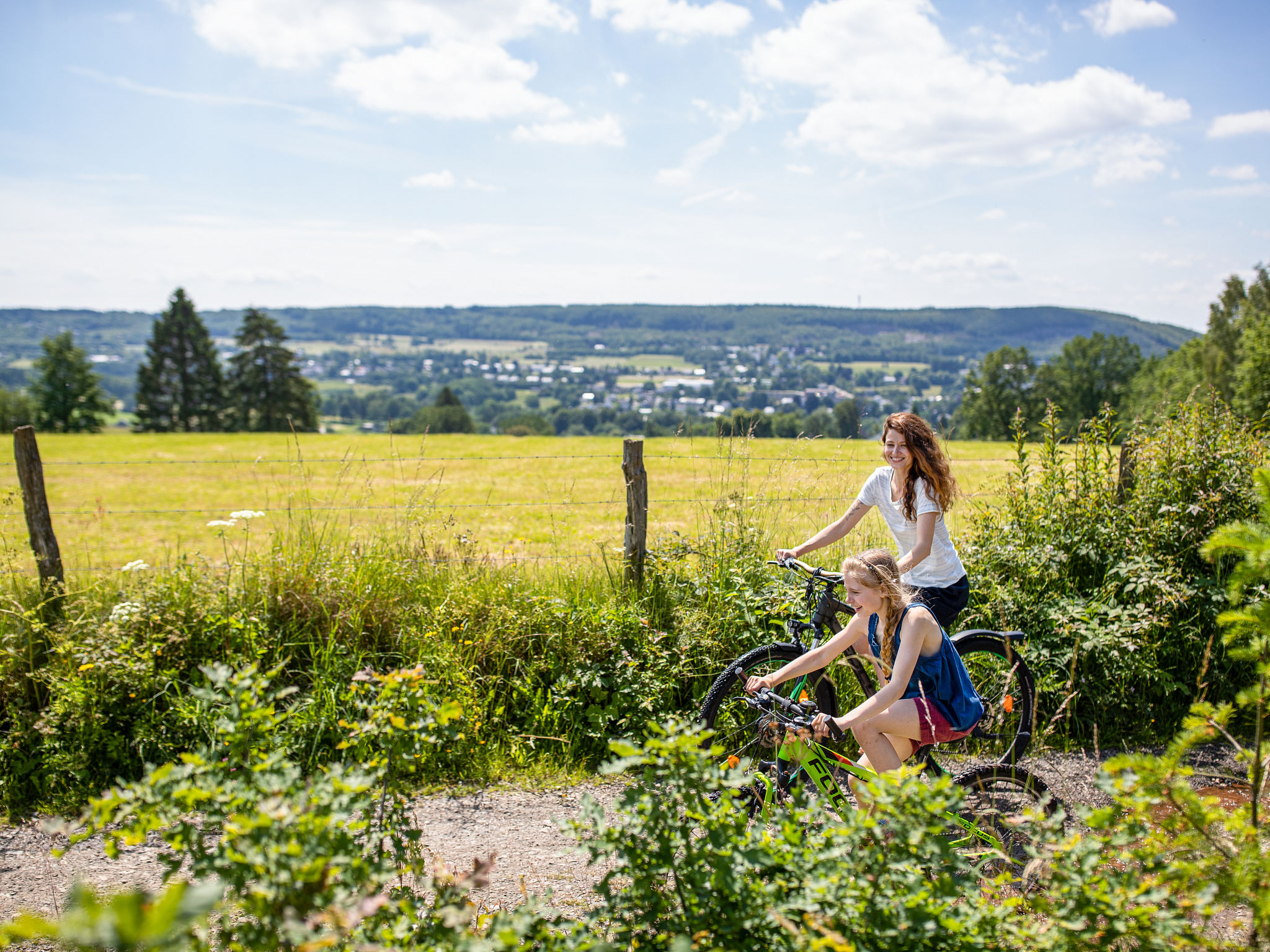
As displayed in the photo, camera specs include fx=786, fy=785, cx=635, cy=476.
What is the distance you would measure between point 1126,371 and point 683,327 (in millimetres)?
69519

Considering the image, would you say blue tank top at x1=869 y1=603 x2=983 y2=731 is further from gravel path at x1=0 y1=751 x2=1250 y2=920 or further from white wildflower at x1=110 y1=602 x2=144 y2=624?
white wildflower at x1=110 y1=602 x2=144 y2=624

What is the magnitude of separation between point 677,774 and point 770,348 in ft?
322

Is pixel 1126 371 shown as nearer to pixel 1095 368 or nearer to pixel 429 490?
pixel 1095 368

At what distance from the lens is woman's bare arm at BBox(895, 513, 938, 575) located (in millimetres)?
4289

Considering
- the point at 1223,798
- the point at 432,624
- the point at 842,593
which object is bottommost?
the point at 1223,798

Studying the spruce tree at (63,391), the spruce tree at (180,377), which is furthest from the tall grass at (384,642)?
the spruce tree at (63,391)

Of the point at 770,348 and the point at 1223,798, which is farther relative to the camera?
the point at 770,348

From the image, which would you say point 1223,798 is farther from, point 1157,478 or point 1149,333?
point 1149,333

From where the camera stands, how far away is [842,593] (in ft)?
15.9

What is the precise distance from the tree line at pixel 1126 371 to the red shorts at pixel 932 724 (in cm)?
3227

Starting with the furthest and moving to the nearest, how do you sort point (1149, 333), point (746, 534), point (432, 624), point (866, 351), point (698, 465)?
point (1149, 333) → point (866, 351) → point (698, 465) → point (746, 534) → point (432, 624)

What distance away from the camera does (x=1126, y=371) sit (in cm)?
7075

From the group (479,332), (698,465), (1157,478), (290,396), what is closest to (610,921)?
(1157,478)

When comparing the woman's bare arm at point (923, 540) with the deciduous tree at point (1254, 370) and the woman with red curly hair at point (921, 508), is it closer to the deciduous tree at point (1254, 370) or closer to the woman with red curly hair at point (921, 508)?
the woman with red curly hair at point (921, 508)
